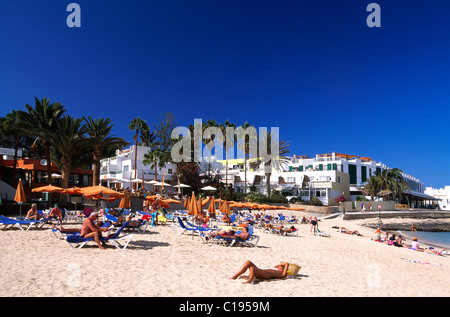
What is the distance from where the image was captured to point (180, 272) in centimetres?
707

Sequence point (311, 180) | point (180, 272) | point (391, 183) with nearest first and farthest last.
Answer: point (180, 272)
point (311, 180)
point (391, 183)

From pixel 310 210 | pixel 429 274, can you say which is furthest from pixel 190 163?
pixel 429 274

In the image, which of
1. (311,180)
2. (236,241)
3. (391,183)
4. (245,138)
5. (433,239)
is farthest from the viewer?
(391,183)

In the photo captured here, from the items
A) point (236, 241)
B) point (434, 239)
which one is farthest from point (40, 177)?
point (434, 239)

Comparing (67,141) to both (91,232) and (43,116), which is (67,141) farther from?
(91,232)

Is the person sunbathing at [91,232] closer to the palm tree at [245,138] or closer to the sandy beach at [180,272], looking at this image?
the sandy beach at [180,272]

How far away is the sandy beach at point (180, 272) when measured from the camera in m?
5.76

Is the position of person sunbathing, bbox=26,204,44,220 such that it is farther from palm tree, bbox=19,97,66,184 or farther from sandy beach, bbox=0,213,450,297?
palm tree, bbox=19,97,66,184

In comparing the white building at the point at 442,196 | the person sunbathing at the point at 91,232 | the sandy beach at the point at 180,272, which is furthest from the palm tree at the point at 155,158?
the white building at the point at 442,196

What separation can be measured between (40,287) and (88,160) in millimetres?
30342

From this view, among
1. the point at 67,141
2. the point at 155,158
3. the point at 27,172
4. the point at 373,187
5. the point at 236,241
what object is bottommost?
the point at 236,241

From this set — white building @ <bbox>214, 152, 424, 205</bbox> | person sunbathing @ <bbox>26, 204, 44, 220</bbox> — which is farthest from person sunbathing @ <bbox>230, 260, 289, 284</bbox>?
white building @ <bbox>214, 152, 424, 205</bbox>

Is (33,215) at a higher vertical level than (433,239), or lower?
higher

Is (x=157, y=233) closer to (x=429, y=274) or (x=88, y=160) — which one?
(x=429, y=274)
